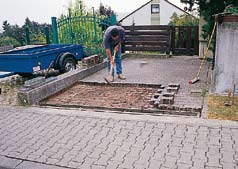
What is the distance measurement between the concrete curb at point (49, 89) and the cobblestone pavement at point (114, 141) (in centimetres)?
67

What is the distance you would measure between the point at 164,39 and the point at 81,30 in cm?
346

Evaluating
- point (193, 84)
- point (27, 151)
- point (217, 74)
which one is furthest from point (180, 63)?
point (27, 151)

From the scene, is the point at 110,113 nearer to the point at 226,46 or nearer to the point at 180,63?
the point at 226,46

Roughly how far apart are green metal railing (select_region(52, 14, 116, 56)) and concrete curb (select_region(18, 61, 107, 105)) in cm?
222

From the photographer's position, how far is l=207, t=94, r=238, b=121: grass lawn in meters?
4.91

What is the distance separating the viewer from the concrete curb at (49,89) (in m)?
6.03

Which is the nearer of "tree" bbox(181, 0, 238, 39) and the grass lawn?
the grass lawn

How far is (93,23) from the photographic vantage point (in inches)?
421

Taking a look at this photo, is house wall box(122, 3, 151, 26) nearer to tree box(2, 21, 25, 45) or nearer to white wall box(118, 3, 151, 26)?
white wall box(118, 3, 151, 26)

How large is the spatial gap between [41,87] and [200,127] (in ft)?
12.1

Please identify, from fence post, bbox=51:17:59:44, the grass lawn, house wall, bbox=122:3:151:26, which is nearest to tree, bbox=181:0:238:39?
the grass lawn

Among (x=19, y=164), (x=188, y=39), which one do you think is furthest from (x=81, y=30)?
(x=19, y=164)

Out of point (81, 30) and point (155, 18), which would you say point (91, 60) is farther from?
point (155, 18)

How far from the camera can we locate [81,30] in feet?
36.0
